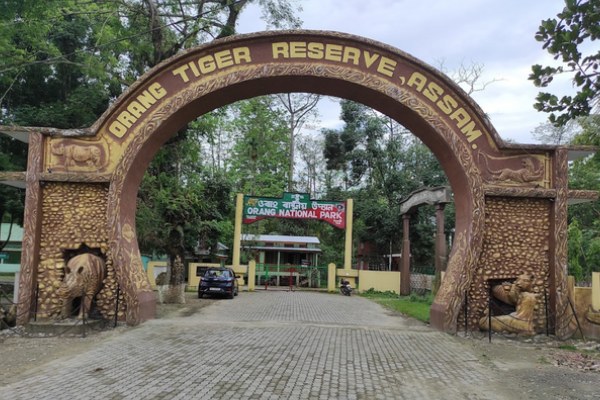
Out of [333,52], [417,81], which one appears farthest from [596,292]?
[333,52]

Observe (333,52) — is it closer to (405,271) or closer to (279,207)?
(279,207)

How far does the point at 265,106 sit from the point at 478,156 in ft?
92.9

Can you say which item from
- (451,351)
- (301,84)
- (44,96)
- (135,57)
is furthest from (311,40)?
(44,96)

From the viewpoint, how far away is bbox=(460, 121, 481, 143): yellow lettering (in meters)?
11.2

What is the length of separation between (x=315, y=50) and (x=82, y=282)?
730 centimetres

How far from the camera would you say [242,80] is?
11.2 metres

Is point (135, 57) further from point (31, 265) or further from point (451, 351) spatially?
point (451, 351)

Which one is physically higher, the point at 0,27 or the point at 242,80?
the point at 0,27

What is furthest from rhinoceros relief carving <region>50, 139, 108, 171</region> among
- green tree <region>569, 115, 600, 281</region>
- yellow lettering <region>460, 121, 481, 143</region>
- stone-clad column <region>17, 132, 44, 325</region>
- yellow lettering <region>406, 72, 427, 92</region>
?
green tree <region>569, 115, 600, 281</region>

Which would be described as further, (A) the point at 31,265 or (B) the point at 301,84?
(B) the point at 301,84

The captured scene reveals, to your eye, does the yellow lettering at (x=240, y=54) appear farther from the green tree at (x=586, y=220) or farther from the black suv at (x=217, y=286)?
the green tree at (x=586, y=220)

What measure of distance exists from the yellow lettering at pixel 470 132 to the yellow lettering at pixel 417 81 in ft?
4.40

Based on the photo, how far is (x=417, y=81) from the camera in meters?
11.2

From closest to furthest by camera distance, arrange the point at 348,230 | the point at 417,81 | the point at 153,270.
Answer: the point at 417,81, the point at 153,270, the point at 348,230
